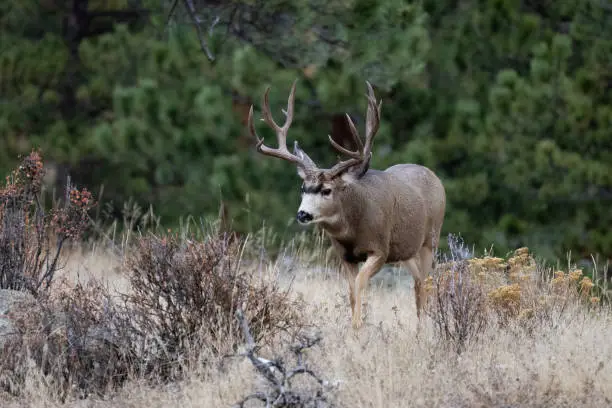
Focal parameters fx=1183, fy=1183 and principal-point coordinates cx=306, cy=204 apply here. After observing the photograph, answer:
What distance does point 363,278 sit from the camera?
9.48m

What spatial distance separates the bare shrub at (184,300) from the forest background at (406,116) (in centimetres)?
738

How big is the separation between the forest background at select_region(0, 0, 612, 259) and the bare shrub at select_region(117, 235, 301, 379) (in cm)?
738

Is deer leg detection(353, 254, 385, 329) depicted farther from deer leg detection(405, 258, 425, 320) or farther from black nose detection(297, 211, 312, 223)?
deer leg detection(405, 258, 425, 320)

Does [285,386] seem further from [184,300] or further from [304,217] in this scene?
[304,217]

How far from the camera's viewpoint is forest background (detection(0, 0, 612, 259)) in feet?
55.0

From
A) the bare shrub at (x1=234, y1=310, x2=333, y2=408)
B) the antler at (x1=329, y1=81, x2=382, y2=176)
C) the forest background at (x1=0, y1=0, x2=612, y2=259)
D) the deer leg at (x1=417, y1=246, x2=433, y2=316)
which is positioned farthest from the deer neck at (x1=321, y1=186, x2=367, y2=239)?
the forest background at (x1=0, y1=0, x2=612, y2=259)

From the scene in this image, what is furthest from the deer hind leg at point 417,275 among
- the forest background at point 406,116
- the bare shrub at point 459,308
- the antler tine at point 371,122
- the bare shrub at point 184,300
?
the forest background at point 406,116

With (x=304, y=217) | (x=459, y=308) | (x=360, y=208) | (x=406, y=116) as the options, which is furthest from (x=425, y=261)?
(x=406, y=116)

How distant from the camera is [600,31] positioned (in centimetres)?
1706

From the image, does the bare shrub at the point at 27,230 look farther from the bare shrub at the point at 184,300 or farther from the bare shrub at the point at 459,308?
the bare shrub at the point at 459,308

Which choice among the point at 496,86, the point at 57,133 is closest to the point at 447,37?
the point at 496,86

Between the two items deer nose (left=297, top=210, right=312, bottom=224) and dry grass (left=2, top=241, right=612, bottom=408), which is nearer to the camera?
dry grass (left=2, top=241, right=612, bottom=408)

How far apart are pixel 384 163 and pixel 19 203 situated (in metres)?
8.20

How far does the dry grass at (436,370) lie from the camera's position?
279 inches
